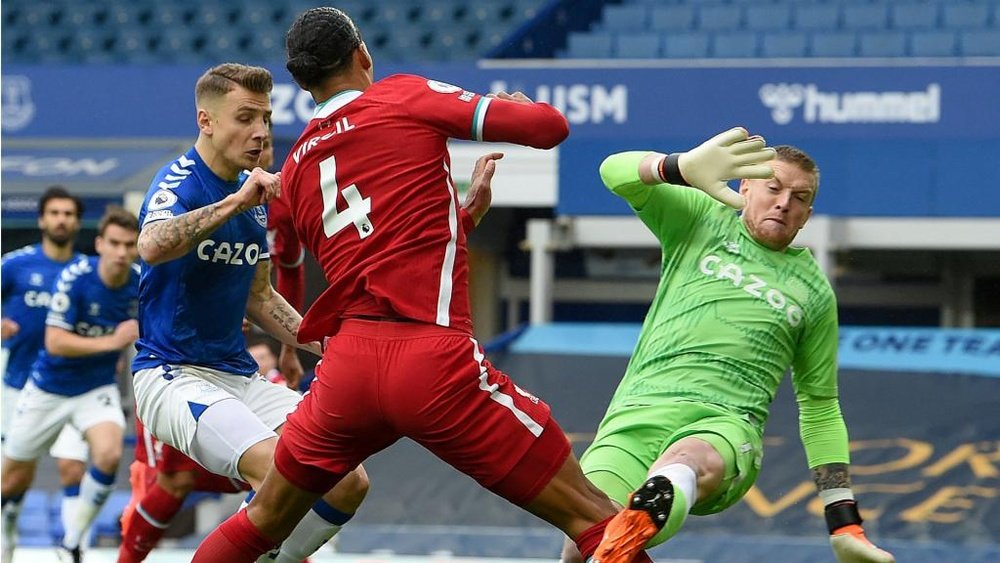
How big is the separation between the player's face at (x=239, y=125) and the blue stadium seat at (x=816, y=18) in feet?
31.6

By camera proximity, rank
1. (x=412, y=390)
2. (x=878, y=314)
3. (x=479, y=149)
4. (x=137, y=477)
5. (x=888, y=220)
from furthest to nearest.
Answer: (x=878, y=314) < (x=479, y=149) < (x=888, y=220) < (x=137, y=477) < (x=412, y=390)

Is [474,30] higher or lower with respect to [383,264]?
lower

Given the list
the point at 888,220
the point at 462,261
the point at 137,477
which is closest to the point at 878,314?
the point at 888,220

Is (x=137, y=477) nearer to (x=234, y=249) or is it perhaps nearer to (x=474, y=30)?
(x=234, y=249)

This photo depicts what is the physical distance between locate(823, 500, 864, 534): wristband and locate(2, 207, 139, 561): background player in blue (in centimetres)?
434

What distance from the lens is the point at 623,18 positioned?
594 inches

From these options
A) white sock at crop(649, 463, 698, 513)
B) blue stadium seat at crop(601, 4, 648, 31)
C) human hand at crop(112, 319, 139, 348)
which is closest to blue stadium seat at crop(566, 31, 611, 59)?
blue stadium seat at crop(601, 4, 648, 31)

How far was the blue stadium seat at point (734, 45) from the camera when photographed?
1427 cm

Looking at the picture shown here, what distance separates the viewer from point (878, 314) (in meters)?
13.8

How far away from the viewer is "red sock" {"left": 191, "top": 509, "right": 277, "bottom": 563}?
4746 millimetres

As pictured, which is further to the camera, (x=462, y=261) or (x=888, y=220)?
(x=888, y=220)

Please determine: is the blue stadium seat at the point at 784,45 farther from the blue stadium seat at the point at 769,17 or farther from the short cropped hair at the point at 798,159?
the short cropped hair at the point at 798,159

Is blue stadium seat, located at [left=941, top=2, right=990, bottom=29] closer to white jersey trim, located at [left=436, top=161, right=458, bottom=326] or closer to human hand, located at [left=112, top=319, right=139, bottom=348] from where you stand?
human hand, located at [left=112, top=319, right=139, bottom=348]

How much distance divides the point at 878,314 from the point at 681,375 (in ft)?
29.2
